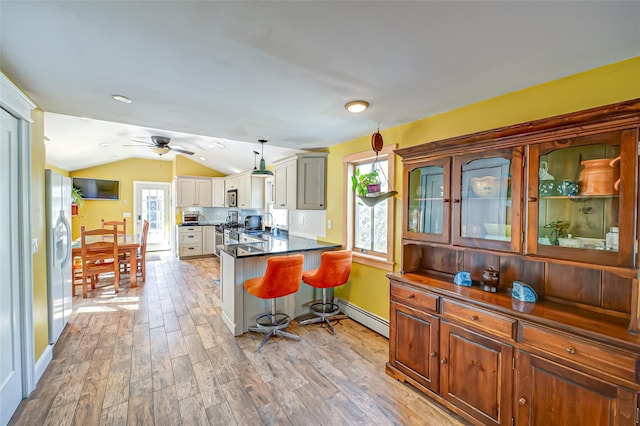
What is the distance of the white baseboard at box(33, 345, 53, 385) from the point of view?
6.92 ft

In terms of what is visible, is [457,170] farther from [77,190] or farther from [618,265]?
[77,190]

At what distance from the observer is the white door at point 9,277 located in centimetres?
173

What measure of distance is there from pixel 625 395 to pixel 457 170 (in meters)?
1.43

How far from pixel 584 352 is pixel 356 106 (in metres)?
2.09

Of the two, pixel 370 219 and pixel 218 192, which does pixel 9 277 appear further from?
pixel 218 192

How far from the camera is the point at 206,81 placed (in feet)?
5.94

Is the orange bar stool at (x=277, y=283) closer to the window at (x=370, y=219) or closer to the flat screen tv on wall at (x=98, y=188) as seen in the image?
the window at (x=370, y=219)

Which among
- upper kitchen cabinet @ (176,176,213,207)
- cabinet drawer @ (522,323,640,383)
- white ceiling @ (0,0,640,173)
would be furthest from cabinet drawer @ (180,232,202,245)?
cabinet drawer @ (522,323,640,383)

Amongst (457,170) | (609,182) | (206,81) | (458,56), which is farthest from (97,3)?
(609,182)

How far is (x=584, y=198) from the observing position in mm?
1486

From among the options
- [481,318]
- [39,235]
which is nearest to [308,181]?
[481,318]

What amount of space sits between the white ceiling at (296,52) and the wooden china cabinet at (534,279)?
0.41 m

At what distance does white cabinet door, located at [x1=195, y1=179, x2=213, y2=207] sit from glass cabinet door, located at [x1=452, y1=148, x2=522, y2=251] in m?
7.10

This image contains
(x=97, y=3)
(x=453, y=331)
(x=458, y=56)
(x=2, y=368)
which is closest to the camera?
(x=97, y=3)
